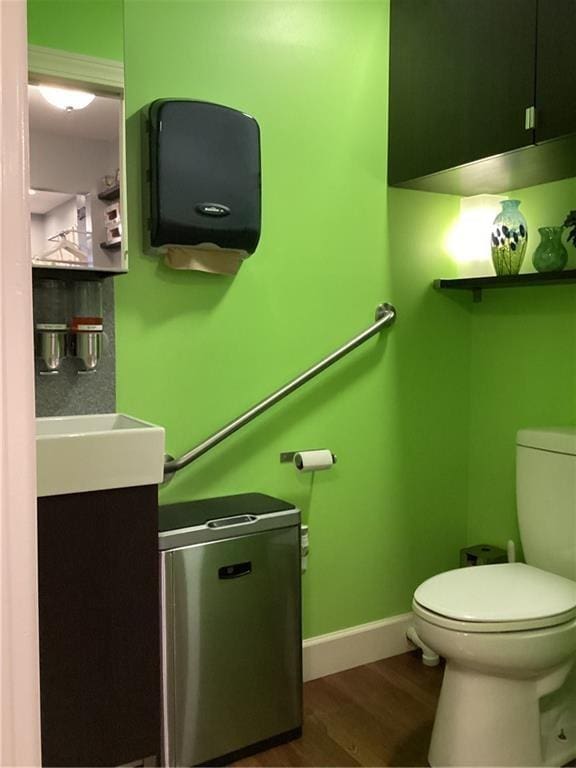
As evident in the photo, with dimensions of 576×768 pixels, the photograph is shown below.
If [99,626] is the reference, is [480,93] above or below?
above

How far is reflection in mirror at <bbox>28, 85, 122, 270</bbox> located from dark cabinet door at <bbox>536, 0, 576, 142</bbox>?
45.2 inches

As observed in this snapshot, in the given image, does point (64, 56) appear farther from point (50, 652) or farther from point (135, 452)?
point (50, 652)

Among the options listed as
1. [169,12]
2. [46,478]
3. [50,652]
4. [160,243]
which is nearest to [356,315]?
[160,243]

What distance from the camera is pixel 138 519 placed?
1.68 meters

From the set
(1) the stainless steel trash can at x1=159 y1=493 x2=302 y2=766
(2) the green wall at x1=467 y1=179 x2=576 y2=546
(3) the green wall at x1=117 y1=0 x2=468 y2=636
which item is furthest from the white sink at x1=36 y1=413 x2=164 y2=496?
(2) the green wall at x1=467 y1=179 x2=576 y2=546

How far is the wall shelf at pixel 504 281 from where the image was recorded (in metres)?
2.11

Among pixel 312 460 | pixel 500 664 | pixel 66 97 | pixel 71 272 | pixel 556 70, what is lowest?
pixel 500 664

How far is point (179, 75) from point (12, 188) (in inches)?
65.8

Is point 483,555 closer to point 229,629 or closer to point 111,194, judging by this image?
point 229,629

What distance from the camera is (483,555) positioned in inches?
97.8

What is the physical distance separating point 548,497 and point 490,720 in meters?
0.66

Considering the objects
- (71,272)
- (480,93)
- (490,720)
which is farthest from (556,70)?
(490,720)

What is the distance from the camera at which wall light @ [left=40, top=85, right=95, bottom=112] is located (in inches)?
68.8

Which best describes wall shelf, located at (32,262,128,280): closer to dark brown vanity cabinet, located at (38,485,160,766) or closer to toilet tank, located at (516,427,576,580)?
dark brown vanity cabinet, located at (38,485,160,766)
